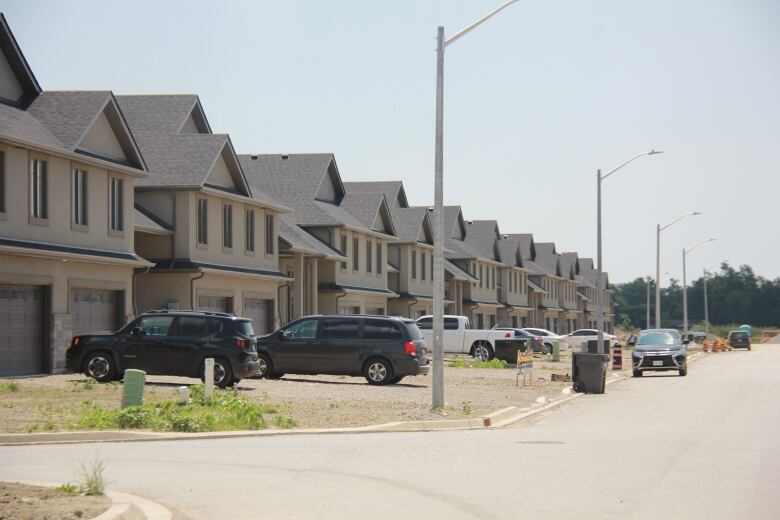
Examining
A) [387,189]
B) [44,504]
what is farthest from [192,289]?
[387,189]

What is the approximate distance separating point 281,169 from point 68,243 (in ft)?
78.6

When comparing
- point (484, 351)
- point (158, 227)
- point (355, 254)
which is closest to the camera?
point (158, 227)

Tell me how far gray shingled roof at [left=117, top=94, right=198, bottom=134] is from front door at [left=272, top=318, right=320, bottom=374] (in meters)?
14.3

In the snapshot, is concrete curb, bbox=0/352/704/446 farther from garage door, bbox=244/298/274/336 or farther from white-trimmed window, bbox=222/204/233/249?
garage door, bbox=244/298/274/336

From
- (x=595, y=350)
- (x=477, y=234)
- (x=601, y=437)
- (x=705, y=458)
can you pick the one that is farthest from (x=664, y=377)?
(x=477, y=234)

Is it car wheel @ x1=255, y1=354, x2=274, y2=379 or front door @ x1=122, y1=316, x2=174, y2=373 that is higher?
front door @ x1=122, y1=316, x2=174, y2=373

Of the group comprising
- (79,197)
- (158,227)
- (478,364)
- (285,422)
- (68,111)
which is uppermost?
(68,111)

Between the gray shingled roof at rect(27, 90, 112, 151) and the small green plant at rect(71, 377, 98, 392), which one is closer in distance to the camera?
the small green plant at rect(71, 377, 98, 392)

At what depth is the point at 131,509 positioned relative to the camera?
10.0 meters

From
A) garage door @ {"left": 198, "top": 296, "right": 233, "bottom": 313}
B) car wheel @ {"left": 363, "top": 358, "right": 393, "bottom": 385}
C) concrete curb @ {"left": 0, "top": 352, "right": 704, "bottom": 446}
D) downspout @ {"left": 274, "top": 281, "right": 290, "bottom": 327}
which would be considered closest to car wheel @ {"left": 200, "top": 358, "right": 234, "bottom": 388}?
car wheel @ {"left": 363, "top": 358, "right": 393, "bottom": 385}

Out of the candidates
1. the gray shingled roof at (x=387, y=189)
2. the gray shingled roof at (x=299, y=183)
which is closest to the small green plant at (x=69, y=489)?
the gray shingled roof at (x=299, y=183)

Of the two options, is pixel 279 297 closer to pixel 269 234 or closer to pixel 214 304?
pixel 269 234

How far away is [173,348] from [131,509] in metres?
17.6

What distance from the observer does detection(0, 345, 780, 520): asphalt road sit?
10961 mm
